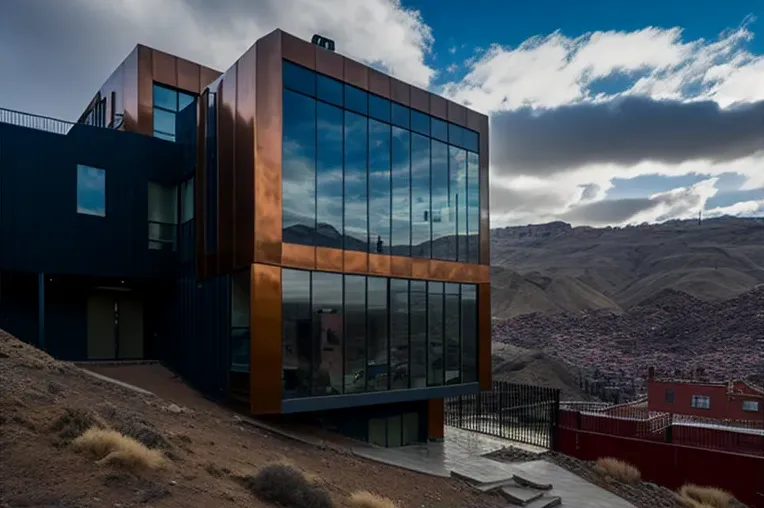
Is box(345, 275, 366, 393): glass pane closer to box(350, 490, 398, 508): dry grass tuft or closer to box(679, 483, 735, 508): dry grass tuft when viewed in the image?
box(350, 490, 398, 508): dry grass tuft

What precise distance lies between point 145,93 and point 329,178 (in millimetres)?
9558

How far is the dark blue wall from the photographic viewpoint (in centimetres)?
1590

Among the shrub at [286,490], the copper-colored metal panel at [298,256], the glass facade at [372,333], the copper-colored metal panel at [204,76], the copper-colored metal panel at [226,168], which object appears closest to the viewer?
the shrub at [286,490]

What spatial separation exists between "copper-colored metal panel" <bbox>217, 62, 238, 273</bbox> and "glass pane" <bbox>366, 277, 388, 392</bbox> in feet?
13.2

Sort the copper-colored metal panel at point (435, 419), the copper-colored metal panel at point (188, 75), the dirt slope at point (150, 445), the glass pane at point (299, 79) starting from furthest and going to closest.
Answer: the copper-colored metal panel at point (188, 75), the copper-colored metal panel at point (435, 419), the glass pane at point (299, 79), the dirt slope at point (150, 445)

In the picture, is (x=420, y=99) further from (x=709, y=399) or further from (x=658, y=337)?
(x=658, y=337)

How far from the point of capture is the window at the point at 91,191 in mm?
16859

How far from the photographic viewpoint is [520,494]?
1276cm

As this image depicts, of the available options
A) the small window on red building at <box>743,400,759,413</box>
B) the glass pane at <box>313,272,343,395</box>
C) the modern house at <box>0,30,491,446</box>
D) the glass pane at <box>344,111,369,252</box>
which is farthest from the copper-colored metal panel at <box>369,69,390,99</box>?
the small window on red building at <box>743,400,759,413</box>

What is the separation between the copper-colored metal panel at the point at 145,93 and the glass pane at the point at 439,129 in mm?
10186

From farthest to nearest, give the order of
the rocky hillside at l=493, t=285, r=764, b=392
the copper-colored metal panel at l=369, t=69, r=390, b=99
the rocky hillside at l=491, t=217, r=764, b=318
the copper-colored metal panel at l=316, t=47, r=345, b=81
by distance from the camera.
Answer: the rocky hillside at l=491, t=217, r=764, b=318, the rocky hillside at l=493, t=285, r=764, b=392, the copper-colored metal panel at l=369, t=69, r=390, b=99, the copper-colored metal panel at l=316, t=47, r=345, b=81

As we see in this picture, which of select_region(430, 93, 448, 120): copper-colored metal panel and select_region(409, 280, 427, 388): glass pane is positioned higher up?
select_region(430, 93, 448, 120): copper-colored metal panel

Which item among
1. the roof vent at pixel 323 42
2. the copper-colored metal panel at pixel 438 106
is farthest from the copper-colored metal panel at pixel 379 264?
the roof vent at pixel 323 42

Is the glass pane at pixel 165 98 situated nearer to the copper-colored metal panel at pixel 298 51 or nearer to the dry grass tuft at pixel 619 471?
the copper-colored metal panel at pixel 298 51
